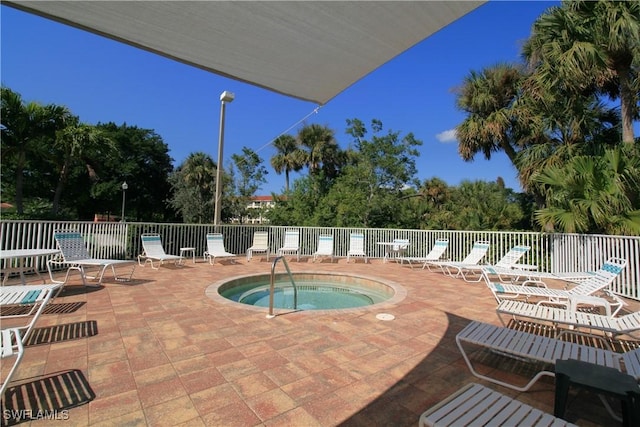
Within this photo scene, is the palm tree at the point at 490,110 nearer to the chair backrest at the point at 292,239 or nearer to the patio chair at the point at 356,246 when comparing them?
the patio chair at the point at 356,246

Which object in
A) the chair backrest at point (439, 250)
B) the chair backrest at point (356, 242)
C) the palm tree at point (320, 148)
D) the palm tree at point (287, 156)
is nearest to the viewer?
the chair backrest at point (439, 250)

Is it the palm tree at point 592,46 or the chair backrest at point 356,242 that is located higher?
the palm tree at point 592,46

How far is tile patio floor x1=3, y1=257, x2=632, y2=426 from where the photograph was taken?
2.27 metres

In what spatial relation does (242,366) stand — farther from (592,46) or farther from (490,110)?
(490,110)

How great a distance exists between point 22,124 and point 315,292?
1247 cm

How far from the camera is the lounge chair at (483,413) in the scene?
65.6 inches

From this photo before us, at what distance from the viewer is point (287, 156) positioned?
25500mm

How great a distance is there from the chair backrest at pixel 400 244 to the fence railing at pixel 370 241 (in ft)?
1.95

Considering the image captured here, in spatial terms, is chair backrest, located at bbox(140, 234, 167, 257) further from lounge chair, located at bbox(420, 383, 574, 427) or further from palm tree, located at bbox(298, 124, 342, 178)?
palm tree, located at bbox(298, 124, 342, 178)

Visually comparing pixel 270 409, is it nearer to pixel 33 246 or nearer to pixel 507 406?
pixel 507 406

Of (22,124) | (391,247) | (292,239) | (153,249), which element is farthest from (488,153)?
(22,124)

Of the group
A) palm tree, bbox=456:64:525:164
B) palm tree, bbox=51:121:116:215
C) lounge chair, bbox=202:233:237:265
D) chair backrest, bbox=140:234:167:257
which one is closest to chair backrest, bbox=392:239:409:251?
lounge chair, bbox=202:233:237:265

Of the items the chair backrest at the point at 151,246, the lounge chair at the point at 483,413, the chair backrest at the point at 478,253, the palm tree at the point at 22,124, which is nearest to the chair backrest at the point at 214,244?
the chair backrest at the point at 151,246

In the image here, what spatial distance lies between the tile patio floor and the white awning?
2645mm
